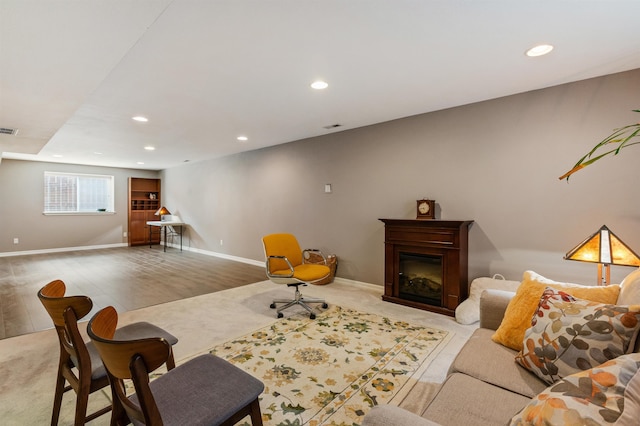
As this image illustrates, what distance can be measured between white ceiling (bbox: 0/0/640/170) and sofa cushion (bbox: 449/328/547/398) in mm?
2027

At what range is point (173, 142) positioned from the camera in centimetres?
541

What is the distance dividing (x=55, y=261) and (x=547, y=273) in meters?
9.00

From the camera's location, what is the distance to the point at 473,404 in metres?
1.16

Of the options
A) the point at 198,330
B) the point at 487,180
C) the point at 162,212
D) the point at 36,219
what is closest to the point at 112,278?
the point at 198,330

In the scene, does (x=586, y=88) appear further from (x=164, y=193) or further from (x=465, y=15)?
(x=164, y=193)

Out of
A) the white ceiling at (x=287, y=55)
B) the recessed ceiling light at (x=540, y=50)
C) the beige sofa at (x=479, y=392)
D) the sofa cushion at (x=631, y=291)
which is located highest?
the recessed ceiling light at (x=540, y=50)

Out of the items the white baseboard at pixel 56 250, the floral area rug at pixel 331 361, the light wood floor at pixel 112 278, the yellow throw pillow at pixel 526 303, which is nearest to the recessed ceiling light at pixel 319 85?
the yellow throw pillow at pixel 526 303

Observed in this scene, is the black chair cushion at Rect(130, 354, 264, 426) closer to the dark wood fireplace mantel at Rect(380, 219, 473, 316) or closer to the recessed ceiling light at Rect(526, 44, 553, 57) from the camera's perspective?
the dark wood fireplace mantel at Rect(380, 219, 473, 316)

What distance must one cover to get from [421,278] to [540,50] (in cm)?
258

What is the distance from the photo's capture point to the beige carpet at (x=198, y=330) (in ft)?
6.16

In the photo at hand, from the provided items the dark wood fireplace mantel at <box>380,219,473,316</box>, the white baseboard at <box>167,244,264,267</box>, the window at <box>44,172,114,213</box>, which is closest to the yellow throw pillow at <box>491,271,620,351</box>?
the dark wood fireplace mantel at <box>380,219,473,316</box>

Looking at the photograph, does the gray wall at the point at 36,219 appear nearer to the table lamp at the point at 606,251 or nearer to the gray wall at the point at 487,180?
the gray wall at the point at 487,180

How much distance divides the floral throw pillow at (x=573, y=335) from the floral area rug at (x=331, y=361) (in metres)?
0.97

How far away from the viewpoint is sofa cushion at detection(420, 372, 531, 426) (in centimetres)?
108
